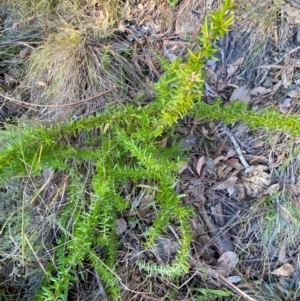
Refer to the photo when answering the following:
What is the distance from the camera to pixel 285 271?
6.43 feet

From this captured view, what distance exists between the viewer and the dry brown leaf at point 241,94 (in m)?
2.12

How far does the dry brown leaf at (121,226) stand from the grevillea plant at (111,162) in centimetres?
6

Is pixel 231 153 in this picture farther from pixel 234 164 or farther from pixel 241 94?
pixel 241 94

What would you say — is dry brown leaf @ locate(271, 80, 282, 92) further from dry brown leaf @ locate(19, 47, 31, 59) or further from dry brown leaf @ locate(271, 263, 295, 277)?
dry brown leaf @ locate(19, 47, 31, 59)

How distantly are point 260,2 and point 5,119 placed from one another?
4.64ft

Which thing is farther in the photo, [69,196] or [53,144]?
[69,196]

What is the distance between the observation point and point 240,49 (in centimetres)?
218

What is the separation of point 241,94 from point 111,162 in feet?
2.49

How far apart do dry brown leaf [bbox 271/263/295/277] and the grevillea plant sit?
52 cm

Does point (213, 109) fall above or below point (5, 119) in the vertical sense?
above

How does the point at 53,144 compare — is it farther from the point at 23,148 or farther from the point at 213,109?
the point at 213,109

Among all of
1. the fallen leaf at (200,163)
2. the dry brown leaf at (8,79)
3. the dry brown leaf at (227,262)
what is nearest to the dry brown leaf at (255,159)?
the fallen leaf at (200,163)

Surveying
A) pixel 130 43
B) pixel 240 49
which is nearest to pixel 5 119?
pixel 130 43

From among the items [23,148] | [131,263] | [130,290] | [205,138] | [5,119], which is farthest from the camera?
[5,119]
